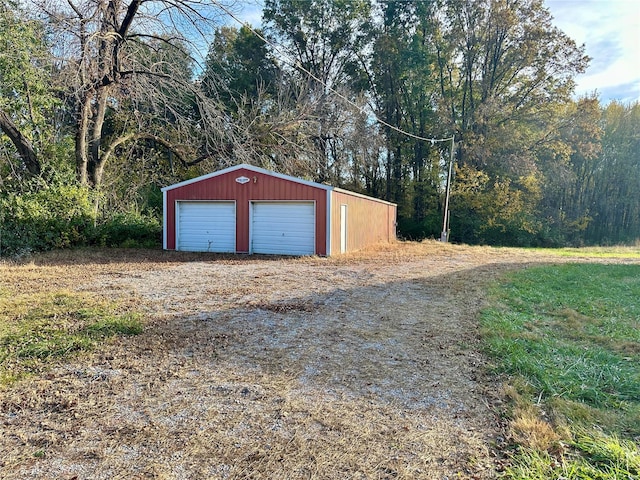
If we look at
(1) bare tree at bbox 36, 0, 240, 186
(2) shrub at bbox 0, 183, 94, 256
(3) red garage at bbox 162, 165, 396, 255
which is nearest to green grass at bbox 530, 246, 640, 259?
(3) red garage at bbox 162, 165, 396, 255

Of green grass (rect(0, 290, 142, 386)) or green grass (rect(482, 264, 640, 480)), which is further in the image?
green grass (rect(0, 290, 142, 386))

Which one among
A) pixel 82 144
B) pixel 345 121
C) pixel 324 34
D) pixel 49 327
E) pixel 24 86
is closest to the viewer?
pixel 49 327

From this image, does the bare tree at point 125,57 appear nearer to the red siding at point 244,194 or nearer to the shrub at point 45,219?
the shrub at point 45,219

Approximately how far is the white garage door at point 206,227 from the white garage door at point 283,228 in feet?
2.48

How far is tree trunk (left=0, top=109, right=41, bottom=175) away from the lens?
10.5 meters

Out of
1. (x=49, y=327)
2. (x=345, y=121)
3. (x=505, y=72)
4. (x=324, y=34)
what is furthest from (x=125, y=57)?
(x=505, y=72)

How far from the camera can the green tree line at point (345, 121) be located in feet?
35.8

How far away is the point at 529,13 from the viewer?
65.6 ft

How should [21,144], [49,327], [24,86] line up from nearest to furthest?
[49,327] < [24,86] < [21,144]

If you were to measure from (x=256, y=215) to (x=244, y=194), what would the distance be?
70 centimetres

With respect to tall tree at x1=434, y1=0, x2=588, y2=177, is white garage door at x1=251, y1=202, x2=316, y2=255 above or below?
below

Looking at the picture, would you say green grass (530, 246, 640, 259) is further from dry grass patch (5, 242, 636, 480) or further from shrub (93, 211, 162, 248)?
shrub (93, 211, 162, 248)

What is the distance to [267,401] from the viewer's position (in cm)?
260

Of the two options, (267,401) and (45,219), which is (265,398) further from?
(45,219)
